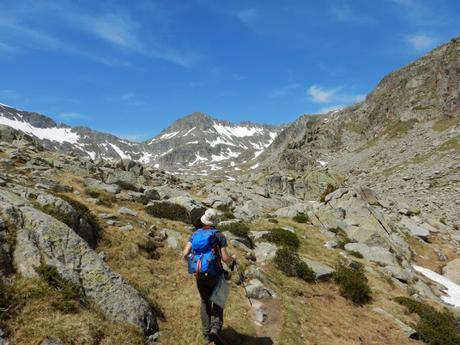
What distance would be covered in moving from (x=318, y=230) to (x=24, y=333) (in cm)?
2466

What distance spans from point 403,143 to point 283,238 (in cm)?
8324

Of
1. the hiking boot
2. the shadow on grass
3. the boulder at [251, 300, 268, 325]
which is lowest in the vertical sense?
the shadow on grass

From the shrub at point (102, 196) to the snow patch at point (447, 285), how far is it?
74.2 feet

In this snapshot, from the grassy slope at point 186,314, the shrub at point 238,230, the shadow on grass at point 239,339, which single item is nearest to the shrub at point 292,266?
the grassy slope at point 186,314

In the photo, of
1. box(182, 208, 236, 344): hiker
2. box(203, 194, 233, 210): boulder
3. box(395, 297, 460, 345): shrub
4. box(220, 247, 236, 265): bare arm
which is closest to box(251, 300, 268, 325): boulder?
box(182, 208, 236, 344): hiker

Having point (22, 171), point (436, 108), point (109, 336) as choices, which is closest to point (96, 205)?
point (22, 171)

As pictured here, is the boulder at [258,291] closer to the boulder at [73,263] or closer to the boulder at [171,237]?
the boulder at [171,237]

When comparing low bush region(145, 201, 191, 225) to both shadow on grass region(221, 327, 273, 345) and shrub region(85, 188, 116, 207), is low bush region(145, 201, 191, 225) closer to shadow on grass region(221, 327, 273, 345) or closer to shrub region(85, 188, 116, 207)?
shrub region(85, 188, 116, 207)

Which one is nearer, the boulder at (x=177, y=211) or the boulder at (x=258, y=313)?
the boulder at (x=258, y=313)

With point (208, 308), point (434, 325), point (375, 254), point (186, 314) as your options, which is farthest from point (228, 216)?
point (208, 308)

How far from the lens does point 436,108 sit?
102m

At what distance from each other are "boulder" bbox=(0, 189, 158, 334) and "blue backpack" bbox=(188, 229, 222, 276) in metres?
2.07

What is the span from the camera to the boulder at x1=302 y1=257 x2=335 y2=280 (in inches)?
716

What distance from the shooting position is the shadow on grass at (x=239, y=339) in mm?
10477
